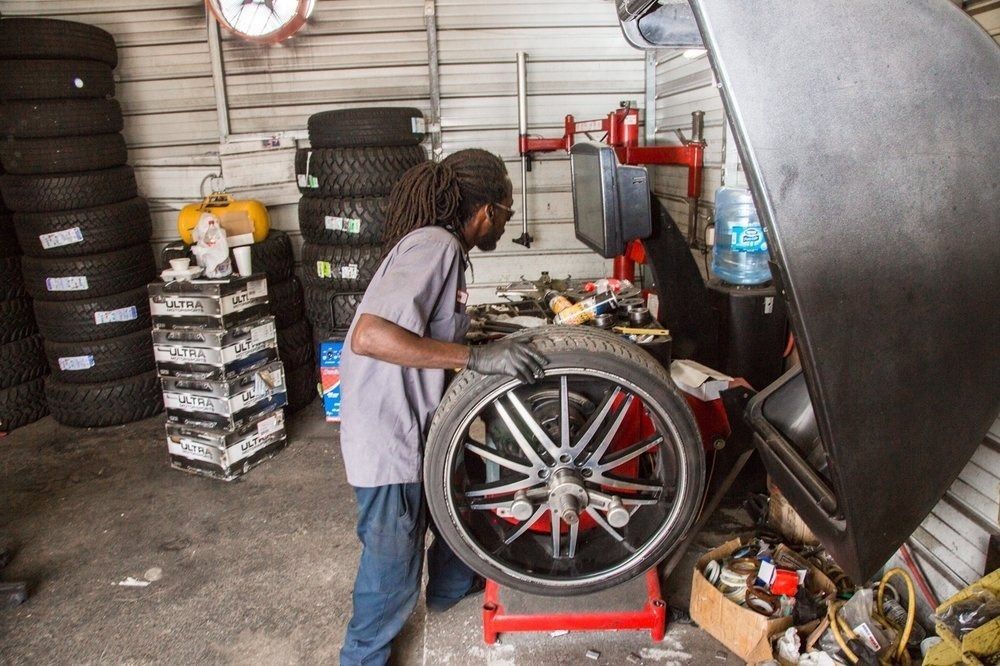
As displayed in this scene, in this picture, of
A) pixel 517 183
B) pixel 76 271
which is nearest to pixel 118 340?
pixel 76 271

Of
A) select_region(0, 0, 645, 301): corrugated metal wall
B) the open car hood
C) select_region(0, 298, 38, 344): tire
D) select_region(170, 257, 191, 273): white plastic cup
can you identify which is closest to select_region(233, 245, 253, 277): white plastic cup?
select_region(170, 257, 191, 273): white plastic cup

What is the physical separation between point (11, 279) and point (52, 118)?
108cm

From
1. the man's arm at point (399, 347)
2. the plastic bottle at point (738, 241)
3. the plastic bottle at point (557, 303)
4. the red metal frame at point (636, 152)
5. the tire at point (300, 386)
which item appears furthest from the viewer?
the tire at point (300, 386)

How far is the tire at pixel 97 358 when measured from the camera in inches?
165

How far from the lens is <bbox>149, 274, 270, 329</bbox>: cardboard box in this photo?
340 centimetres

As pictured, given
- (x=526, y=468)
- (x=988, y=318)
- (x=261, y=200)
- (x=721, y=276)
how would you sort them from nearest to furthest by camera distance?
(x=988, y=318) < (x=526, y=468) < (x=721, y=276) < (x=261, y=200)

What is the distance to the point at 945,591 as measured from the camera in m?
2.13

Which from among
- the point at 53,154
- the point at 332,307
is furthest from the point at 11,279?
the point at 332,307

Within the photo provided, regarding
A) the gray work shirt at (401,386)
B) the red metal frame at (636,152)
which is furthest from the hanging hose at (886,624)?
the red metal frame at (636,152)

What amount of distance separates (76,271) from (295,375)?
143cm

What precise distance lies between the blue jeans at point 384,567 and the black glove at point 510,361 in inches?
18.6

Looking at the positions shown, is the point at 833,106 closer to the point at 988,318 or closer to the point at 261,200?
the point at 988,318

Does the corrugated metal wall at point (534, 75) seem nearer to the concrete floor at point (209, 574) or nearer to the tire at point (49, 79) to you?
the tire at point (49, 79)

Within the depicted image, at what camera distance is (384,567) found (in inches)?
79.2
